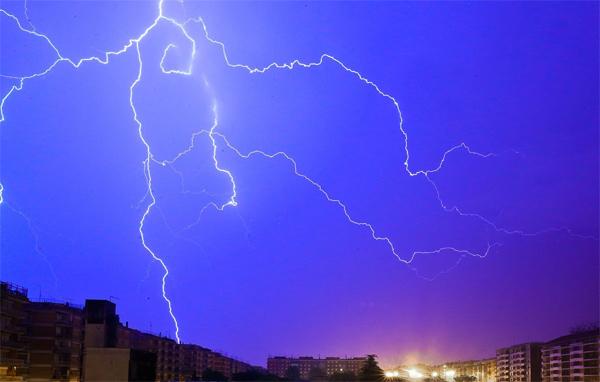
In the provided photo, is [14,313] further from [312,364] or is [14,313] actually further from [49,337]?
[312,364]

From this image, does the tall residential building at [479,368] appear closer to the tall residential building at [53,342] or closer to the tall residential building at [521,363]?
the tall residential building at [521,363]

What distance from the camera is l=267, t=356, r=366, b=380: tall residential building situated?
128 meters

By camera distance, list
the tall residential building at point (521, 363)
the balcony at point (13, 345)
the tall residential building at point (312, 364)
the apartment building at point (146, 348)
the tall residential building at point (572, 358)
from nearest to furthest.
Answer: the apartment building at point (146, 348), the balcony at point (13, 345), the tall residential building at point (572, 358), the tall residential building at point (521, 363), the tall residential building at point (312, 364)

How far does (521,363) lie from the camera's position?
3152 inches

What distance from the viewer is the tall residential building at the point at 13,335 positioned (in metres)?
31.9

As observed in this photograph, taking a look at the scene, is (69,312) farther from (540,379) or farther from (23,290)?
(540,379)

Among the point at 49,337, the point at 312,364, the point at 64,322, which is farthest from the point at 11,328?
the point at 312,364

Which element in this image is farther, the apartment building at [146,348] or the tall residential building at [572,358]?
the tall residential building at [572,358]

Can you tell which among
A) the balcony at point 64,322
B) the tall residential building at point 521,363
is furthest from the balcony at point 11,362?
the tall residential building at point 521,363

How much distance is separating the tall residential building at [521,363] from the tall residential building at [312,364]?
143 ft

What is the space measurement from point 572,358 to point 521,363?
16.2m

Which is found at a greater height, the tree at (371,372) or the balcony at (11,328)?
the balcony at (11,328)

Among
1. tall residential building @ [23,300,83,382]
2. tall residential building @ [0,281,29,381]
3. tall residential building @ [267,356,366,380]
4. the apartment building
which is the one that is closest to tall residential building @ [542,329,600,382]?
the apartment building

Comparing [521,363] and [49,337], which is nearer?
[49,337]
